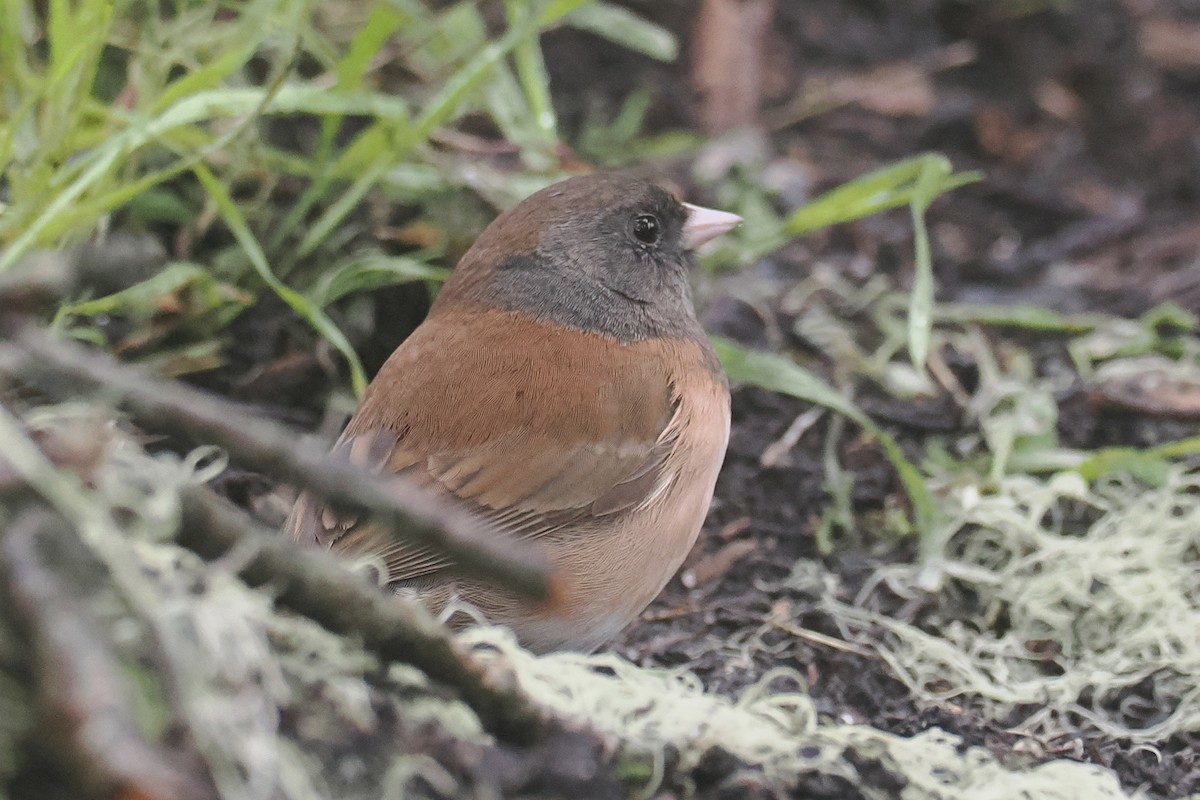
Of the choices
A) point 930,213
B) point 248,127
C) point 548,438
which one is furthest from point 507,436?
point 930,213

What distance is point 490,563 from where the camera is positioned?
4.18 ft

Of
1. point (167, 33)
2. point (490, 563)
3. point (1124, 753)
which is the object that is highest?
point (167, 33)

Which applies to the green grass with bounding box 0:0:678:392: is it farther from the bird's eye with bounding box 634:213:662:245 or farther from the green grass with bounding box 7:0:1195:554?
the bird's eye with bounding box 634:213:662:245

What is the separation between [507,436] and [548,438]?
0.08 meters

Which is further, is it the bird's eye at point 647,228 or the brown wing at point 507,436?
the bird's eye at point 647,228

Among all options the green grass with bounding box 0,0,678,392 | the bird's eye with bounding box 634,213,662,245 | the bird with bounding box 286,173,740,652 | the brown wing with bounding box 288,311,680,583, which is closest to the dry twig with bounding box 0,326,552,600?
the bird with bounding box 286,173,740,652

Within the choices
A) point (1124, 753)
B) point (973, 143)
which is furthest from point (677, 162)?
point (1124, 753)

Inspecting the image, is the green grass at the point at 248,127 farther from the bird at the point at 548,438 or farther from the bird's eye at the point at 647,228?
the bird's eye at the point at 647,228

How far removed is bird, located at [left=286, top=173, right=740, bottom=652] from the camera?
2225 mm

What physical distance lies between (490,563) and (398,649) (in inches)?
8.8

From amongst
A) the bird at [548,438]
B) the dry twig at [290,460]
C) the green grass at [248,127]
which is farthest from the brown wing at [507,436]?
the dry twig at [290,460]

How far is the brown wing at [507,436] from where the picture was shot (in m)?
2.25

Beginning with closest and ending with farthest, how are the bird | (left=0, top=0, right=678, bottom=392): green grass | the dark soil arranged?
the bird < (left=0, top=0, right=678, bottom=392): green grass < the dark soil

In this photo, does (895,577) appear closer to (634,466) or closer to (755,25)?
(634,466)
